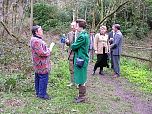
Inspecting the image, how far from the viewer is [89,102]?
29.8ft

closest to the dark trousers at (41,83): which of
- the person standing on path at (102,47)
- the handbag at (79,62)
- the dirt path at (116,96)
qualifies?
the handbag at (79,62)

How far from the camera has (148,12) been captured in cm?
3009

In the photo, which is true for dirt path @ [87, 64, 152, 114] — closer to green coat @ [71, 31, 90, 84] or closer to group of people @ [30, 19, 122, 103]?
group of people @ [30, 19, 122, 103]

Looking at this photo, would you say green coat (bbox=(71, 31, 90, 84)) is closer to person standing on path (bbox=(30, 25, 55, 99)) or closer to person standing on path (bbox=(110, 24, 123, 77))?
person standing on path (bbox=(30, 25, 55, 99))

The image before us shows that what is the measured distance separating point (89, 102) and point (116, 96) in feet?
5.00

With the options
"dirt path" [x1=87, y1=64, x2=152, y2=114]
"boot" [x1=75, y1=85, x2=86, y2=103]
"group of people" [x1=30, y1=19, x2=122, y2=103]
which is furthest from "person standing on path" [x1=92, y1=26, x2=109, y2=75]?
"boot" [x1=75, y1=85, x2=86, y2=103]

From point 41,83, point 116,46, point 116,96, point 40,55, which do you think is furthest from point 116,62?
point 40,55

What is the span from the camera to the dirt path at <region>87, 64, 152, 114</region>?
8.91m

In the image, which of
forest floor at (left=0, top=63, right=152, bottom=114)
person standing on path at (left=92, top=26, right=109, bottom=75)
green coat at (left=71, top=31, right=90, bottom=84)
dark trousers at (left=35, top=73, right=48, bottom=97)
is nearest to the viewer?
forest floor at (left=0, top=63, right=152, bottom=114)

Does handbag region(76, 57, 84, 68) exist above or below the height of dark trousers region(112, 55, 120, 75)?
above

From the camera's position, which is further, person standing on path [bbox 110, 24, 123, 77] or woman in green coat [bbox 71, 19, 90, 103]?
person standing on path [bbox 110, 24, 123, 77]

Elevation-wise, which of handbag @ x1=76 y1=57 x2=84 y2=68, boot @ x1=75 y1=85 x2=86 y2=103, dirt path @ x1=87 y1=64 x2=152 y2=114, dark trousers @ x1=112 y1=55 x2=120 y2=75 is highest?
handbag @ x1=76 y1=57 x2=84 y2=68

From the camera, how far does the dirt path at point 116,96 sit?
29.2 ft

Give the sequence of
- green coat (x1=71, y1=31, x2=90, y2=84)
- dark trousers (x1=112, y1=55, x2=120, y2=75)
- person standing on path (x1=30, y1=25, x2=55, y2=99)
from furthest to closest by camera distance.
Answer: dark trousers (x1=112, y1=55, x2=120, y2=75) → person standing on path (x1=30, y1=25, x2=55, y2=99) → green coat (x1=71, y1=31, x2=90, y2=84)
